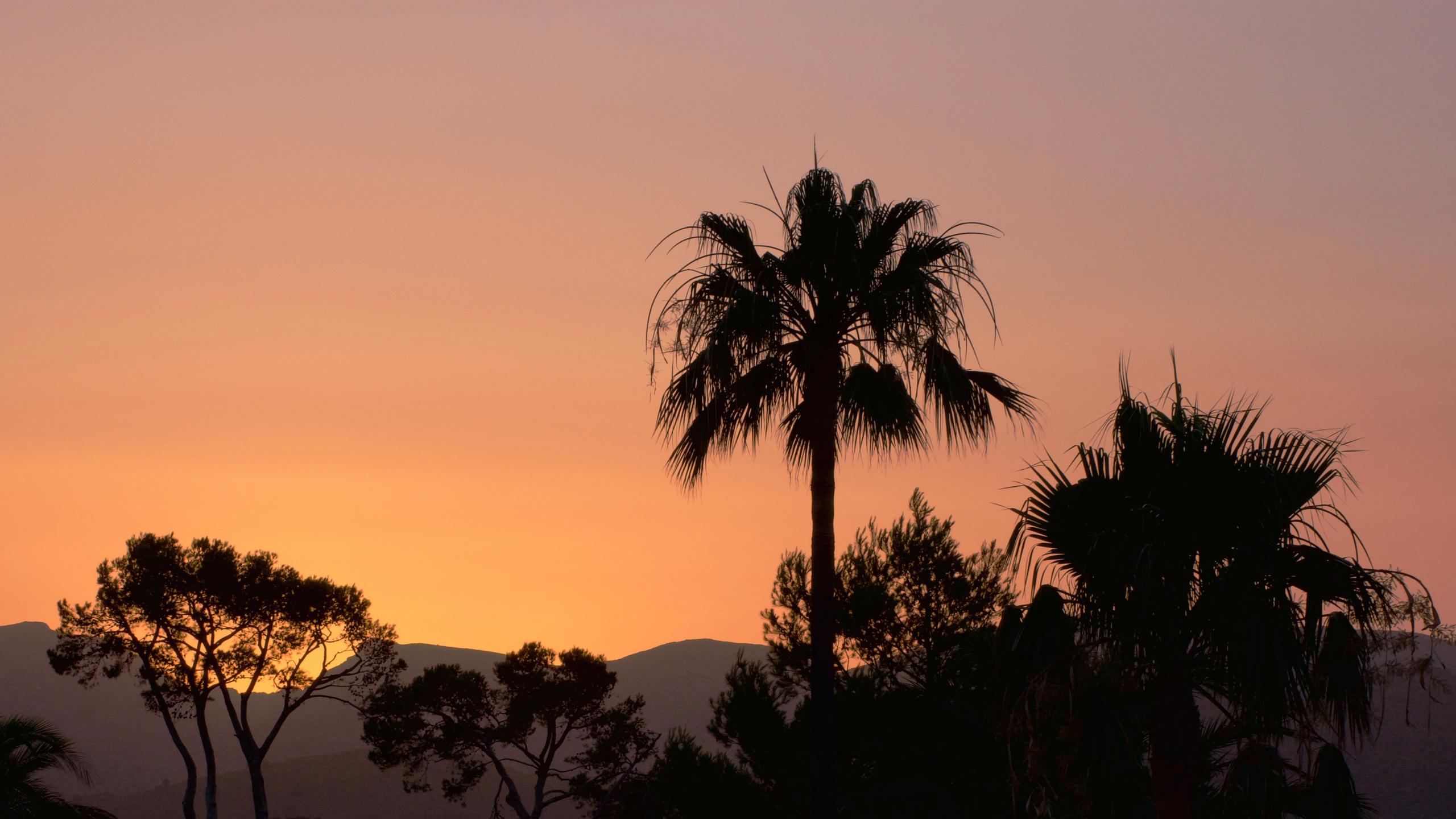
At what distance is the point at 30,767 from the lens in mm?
18203

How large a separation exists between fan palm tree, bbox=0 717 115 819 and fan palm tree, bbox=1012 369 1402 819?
14.9 metres

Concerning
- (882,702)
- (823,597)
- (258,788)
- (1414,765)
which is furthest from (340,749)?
(823,597)

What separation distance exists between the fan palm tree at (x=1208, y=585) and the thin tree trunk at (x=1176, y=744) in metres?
0.01

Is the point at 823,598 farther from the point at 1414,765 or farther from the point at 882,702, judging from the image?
the point at 1414,765

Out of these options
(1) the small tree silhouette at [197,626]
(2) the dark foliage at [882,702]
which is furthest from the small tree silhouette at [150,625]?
(2) the dark foliage at [882,702]

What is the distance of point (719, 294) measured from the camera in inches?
609

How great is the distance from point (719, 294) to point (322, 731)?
186238 millimetres

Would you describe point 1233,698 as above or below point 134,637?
below

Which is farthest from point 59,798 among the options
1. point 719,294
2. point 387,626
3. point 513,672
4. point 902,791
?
point 513,672

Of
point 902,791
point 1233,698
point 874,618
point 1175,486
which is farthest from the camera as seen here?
point 874,618

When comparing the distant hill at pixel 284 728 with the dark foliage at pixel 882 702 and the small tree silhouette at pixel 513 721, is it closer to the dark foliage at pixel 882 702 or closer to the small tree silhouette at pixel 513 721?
the small tree silhouette at pixel 513 721

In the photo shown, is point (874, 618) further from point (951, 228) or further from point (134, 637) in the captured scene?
point (134, 637)

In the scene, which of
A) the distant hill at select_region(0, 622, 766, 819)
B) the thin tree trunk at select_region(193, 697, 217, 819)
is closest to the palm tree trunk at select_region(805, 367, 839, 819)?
the thin tree trunk at select_region(193, 697, 217, 819)

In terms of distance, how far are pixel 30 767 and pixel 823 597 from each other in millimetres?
12747
